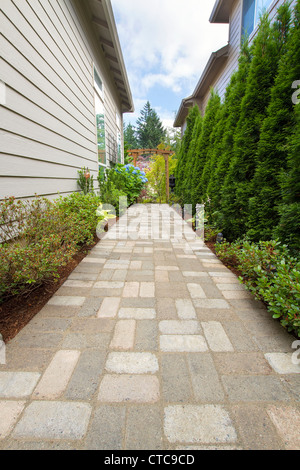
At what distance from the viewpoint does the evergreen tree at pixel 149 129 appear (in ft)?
107

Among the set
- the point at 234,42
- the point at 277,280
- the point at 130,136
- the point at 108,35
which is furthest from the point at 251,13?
the point at 130,136

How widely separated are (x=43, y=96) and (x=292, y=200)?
111 inches

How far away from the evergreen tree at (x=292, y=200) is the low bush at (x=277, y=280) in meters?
0.12

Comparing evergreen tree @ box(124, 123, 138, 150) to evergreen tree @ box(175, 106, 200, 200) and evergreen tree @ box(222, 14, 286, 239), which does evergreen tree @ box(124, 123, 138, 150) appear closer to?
evergreen tree @ box(175, 106, 200, 200)

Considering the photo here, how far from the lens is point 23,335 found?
1.41 meters

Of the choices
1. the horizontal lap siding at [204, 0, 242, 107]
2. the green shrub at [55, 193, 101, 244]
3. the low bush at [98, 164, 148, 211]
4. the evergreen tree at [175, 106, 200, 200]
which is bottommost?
the green shrub at [55, 193, 101, 244]

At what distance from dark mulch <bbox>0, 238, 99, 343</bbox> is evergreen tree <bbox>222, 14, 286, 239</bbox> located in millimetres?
2247

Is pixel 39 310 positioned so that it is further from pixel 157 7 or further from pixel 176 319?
pixel 157 7

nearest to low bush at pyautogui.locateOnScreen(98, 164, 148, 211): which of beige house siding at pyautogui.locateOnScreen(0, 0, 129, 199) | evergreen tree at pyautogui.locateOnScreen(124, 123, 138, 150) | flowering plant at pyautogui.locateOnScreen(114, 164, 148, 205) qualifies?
flowering plant at pyautogui.locateOnScreen(114, 164, 148, 205)

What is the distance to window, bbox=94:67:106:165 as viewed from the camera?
524 cm

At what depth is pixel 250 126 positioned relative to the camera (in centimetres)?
268

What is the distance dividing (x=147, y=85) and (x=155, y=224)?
2912 cm

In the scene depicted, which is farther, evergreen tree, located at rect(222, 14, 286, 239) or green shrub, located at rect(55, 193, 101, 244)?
green shrub, located at rect(55, 193, 101, 244)

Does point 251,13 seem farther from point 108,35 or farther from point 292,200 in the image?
point 292,200
